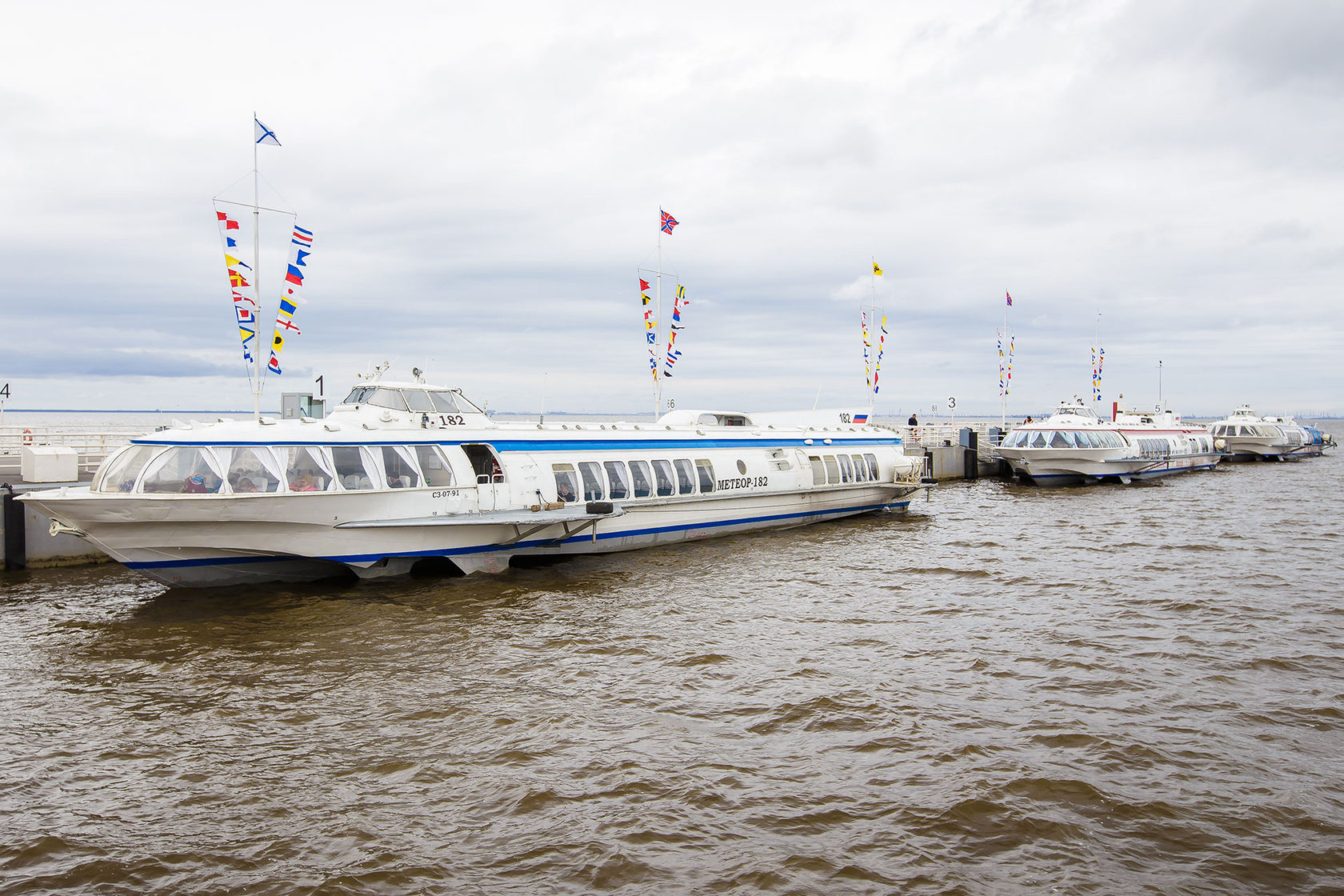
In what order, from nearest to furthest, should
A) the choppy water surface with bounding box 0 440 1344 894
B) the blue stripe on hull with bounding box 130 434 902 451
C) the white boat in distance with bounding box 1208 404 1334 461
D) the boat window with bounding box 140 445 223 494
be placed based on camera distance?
the choppy water surface with bounding box 0 440 1344 894 → the boat window with bounding box 140 445 223 494 → the blue stripe on hull with bounding box 130 434 902 451 → the white boat in distance with bounding box 1208 404 1334 461

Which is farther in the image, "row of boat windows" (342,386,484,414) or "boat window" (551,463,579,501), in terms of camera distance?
"boat window" (551,463,579,501)

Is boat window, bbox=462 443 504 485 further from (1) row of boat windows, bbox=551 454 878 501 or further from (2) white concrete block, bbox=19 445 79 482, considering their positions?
(2) white concrete block, bbox=19 445 79 482

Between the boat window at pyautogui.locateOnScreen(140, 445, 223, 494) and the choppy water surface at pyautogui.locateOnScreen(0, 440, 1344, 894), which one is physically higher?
the boat window at pyautogui.locateOnScreen(140, 445, 223, 494)

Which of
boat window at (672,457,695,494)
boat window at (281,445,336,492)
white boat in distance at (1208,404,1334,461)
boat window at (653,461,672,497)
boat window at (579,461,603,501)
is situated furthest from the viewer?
white boat in distance at (1208,404,1334,461)

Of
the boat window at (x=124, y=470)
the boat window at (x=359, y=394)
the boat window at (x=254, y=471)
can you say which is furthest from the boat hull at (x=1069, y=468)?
the boat window at (x=124, y=470)

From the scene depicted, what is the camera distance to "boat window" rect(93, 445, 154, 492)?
1345 cm

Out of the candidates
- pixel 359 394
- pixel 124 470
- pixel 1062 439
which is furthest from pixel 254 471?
pixel 1062 439

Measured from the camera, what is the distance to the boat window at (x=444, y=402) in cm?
1745

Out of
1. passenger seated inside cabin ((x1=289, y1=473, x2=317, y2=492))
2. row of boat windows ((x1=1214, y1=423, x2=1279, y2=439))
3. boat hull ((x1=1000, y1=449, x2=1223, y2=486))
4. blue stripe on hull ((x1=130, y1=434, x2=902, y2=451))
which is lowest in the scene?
boat hull ((x1=1000, y1=449, x2=1223, y2=486))

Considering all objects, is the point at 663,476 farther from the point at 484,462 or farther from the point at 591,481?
the point at 484,462

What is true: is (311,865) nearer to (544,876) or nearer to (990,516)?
(544,876)

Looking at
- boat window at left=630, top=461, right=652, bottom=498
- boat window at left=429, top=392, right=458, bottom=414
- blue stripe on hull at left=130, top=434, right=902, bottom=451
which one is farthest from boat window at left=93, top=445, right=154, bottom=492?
boat window at left=630, top=461, right=652, bottom=498

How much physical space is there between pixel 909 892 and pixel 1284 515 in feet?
98.2

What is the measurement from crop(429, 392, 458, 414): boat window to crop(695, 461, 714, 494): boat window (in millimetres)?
6361
